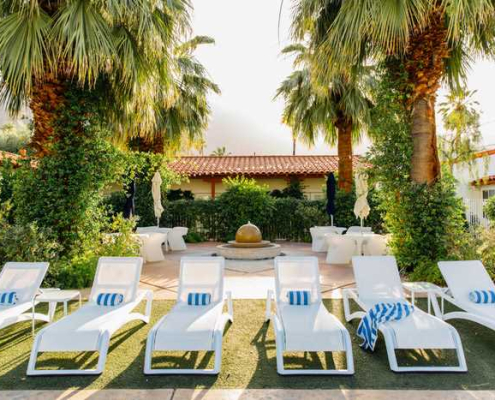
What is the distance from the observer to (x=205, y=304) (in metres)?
5.35

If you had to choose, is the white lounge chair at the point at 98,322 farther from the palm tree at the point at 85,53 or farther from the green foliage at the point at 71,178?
the palm tree at the point at 85,53

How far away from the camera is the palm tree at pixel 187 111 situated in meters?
15.2

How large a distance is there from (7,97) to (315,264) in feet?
26.0

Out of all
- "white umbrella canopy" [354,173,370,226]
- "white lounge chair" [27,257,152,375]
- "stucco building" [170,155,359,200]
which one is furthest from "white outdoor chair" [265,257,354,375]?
"stucco building" [170,155,359,200]

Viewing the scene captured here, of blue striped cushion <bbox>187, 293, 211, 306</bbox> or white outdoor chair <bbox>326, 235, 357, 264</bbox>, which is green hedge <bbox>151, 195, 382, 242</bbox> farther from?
blue striped cushion <bbox>187, 293, 211, 306</bbox>

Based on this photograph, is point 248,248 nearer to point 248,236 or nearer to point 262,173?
point 248,236

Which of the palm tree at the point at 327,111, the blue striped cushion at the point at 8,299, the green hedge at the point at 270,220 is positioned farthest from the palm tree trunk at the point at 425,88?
the blue striped cushion at the point at 8,299

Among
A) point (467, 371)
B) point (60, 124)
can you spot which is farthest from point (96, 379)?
point (60, 124)

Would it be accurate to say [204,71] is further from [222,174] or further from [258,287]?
[258,287]

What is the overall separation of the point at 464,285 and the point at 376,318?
203cm

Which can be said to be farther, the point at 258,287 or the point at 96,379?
the point at 258,287

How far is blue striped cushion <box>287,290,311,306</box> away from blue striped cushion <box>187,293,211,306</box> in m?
1.19

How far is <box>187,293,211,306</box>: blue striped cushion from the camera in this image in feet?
17.5

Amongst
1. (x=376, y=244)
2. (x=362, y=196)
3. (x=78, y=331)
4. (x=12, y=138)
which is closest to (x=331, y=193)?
(x=362, y=196)
